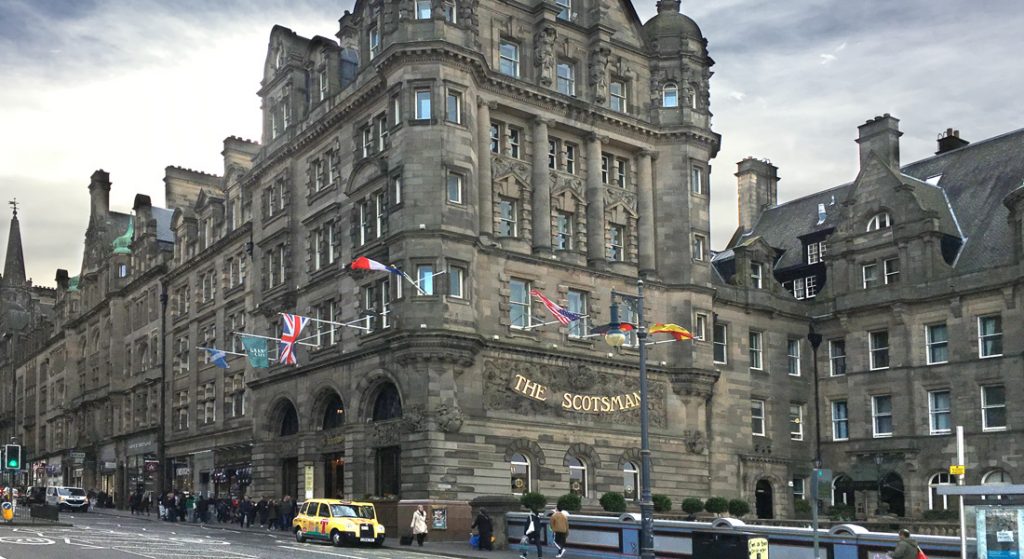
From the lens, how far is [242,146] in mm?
83438

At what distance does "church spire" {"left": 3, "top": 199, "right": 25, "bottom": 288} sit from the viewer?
152 meters

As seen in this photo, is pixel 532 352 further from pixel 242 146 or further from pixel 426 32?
pixel 242 146

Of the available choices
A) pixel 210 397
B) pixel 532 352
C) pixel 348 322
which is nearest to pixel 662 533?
Answer: pixel 532 352

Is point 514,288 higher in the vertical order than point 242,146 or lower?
lower

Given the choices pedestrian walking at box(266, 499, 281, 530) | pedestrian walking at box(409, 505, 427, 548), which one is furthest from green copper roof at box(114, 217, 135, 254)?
pedestrian walking at box(409, 505, 427, 548)

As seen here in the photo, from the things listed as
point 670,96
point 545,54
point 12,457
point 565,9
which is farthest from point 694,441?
point 12,457

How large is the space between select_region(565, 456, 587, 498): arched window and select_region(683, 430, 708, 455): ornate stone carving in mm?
6571

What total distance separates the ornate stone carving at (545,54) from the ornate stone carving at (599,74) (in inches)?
104

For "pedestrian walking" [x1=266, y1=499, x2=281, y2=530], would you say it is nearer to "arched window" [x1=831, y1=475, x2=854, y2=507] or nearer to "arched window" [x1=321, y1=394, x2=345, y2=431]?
"arched window" [x1=321, y1=394, x2=345, y2=431]

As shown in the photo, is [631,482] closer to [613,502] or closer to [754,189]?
[613,502]

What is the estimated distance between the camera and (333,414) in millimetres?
60156

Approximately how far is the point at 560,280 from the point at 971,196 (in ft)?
78.9

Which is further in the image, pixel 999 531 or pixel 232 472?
pixel 232 472

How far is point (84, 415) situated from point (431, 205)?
6334 centimetres
